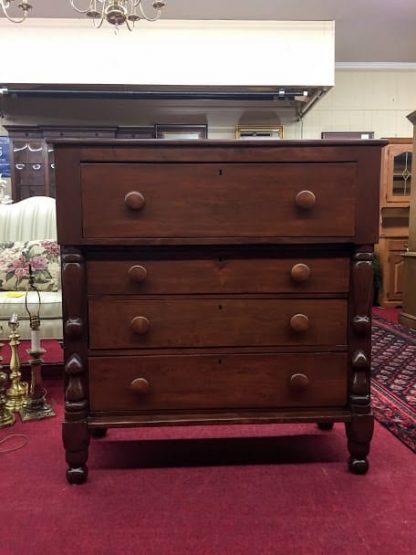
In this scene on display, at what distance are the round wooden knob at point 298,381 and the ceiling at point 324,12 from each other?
435cm

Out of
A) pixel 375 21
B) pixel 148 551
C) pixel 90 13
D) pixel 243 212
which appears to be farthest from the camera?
pixel 375 21

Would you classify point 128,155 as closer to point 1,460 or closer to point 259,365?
point 259,365

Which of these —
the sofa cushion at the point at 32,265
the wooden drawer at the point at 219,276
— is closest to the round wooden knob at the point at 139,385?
the wooden drawer at the point at 219,276

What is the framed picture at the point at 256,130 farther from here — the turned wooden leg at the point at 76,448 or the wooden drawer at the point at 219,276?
the turned wooden leg at the point at 76,448

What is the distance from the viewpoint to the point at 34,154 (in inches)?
222

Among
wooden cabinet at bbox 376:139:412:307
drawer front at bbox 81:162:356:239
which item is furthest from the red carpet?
wooden cabinet at bbox 376:139:412:307

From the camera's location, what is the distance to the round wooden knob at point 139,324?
1.25 meters

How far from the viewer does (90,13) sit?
9.15ft

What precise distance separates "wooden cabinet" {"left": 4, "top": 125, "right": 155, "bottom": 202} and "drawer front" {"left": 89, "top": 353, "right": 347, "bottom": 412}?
476 cm

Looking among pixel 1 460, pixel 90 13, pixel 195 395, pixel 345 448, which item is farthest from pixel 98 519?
pixel 90 13

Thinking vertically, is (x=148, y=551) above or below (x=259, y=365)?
below

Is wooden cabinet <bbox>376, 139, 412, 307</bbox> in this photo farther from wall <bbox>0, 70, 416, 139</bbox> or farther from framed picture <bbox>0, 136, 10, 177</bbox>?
framed picture <bbox>0, 136, 10, 177</bbox>

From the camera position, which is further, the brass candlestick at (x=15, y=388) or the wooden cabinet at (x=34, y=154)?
the wooden cabinet at (x=34, y=154)

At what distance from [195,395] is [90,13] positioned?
255 centimetres
